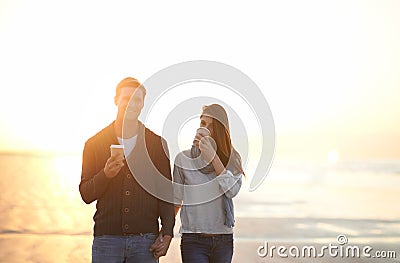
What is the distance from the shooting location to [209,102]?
216 inches

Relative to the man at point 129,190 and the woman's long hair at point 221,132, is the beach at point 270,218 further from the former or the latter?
the man at point 129,190

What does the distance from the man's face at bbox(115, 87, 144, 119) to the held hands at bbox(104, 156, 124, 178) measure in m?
0.43

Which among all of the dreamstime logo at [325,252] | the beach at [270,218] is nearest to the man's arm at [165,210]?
the beach at [270,218]

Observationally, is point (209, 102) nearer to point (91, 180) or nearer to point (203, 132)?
point (203, 132)

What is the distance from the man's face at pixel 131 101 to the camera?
493 centimetres

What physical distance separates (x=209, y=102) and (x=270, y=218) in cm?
844

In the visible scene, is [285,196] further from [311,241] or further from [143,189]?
[143,189]

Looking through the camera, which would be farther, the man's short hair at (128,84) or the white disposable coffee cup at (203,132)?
the white disposable coffee cup at (203,132)

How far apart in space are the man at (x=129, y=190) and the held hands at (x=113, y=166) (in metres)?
0.14

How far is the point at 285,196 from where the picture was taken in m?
→ 16.8

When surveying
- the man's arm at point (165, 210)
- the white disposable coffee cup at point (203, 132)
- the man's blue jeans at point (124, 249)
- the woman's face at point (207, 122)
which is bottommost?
the man's blue jeans at point (124, 249)

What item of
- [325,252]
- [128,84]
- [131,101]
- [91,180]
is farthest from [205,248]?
[325,252]

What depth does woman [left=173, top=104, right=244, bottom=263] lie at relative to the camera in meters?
5.37

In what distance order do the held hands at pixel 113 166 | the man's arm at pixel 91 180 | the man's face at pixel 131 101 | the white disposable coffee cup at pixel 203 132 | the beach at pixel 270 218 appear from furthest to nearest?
the beach at pixel 270 218, the white disposable coffee cup at pixel 203 132, the man's face at pixel 131 101, the man's arm at pixel 91 180, the held hands at pixel 113 166
